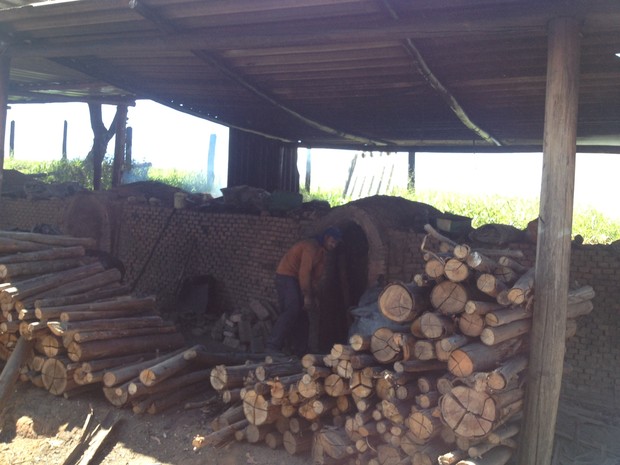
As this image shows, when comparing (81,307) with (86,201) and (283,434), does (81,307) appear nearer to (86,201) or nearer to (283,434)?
(283,434)

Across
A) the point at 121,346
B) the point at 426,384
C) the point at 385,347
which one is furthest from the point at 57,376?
the point at 426,384

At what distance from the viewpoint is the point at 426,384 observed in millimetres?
5113

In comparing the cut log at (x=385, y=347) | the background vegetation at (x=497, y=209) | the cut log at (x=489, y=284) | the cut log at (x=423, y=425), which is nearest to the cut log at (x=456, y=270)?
the cut log at (x=489, y=284)

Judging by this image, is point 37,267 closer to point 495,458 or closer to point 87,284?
point 87,284

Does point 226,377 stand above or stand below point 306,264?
below

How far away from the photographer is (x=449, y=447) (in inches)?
201

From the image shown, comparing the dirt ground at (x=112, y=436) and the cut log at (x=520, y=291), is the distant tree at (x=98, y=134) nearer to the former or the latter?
the dirt ground at (x=112, y=436)

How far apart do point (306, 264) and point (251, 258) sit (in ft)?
7.77

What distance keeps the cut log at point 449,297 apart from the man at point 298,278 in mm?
3551

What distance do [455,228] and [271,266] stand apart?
3.32 metres

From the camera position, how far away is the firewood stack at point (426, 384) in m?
4.92

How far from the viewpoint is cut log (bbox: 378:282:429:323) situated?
5.30 metres

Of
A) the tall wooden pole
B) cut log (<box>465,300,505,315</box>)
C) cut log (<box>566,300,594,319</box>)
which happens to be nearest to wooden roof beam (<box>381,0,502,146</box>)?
the tall wooden pole

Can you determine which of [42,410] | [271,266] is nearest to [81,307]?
[42,410]
